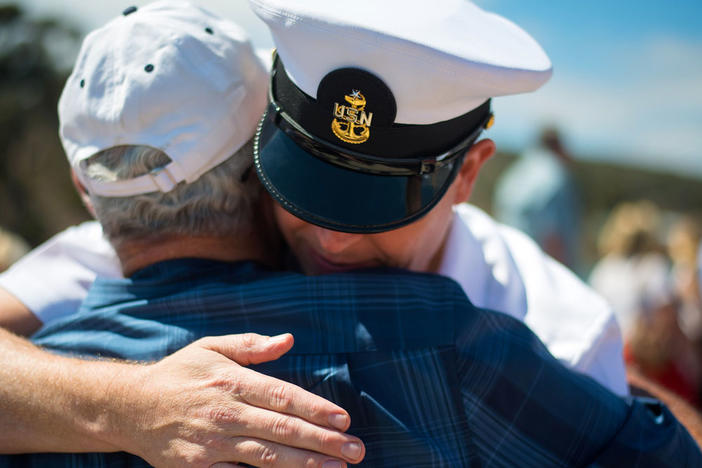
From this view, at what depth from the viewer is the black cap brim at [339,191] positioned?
146 centimetres

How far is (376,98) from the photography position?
139 cm

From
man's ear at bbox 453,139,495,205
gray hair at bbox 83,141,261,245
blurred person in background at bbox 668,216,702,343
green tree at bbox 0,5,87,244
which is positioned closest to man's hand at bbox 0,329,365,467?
gray hair at bbox 83,141,261,245

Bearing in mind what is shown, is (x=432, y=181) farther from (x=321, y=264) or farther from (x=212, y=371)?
(x=212, y=371)

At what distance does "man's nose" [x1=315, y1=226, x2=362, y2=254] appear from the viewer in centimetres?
154

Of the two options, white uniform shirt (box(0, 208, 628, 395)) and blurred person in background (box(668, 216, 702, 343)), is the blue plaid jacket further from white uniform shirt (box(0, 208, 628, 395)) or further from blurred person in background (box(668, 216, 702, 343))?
blurred person in background (box(668, 216, 702, 343))

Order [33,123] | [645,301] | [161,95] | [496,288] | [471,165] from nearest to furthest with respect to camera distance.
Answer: [161,95] < [471,165] < [496,288] < [645,301] < [33,123]

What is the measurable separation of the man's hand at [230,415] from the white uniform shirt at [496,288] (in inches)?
28.3

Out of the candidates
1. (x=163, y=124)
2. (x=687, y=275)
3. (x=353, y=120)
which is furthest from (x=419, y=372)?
(x=687, y=275)

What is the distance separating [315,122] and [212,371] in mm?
628

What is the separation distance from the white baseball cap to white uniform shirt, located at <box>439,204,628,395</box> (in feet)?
2.55

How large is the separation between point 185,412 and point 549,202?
14.2 feet

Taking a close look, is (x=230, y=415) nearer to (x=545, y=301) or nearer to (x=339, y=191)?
(x=339, y=191)

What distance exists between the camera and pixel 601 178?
18.8 meters

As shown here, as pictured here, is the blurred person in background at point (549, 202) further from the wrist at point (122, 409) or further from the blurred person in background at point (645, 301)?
the wrist at point (122, 409)
